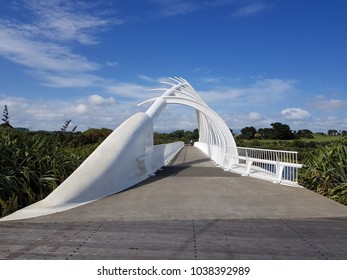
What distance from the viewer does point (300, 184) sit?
1062cm

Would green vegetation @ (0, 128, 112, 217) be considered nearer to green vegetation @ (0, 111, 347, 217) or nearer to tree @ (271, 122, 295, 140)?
green vegetation @ (0, 111, 347, 217)

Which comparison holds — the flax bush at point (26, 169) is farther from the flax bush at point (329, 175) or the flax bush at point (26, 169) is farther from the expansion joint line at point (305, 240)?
the flax bush at point (329, 175)

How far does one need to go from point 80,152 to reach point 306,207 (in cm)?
847

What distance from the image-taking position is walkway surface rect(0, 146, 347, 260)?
14.2ft

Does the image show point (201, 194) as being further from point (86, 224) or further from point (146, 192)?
point (86, 224)

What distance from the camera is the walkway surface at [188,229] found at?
14.2ft

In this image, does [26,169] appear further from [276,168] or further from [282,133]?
[282,133]

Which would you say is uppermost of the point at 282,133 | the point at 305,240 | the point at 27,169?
the point at 282,133

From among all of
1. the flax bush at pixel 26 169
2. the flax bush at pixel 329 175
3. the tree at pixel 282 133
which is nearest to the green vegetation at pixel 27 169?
the flax bush at pixel 26 169

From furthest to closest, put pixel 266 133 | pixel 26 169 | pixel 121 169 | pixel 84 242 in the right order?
pixel 266 133, pixel 121 169, pixel 26 169, pixel 84 242

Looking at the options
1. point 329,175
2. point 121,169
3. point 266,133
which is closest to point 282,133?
point 266,133

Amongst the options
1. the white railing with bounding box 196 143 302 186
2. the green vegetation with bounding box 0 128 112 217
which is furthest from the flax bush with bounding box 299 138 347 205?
the green vegetation with bounding box 0 128 112 217

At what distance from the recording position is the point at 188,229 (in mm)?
5402
